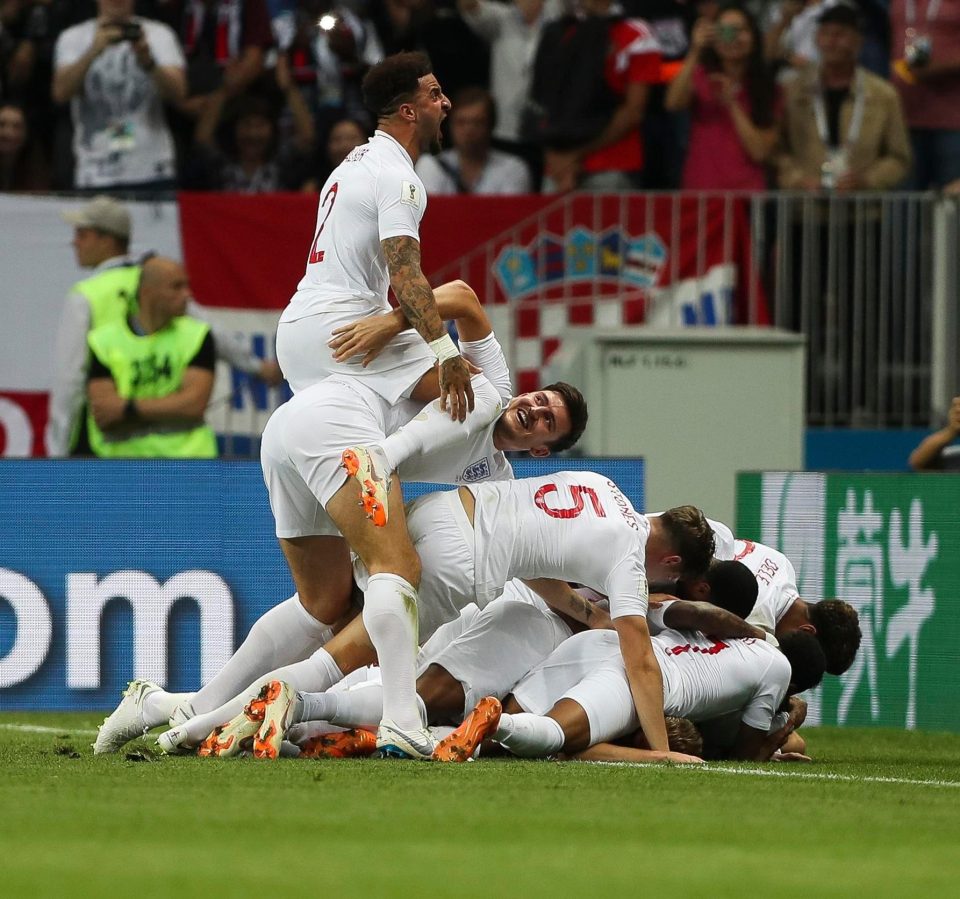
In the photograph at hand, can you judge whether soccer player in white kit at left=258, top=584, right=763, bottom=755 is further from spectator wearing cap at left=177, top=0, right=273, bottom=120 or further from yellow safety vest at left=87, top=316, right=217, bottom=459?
spectator wearing cap at left=177, top=0, right=273, bottom=120

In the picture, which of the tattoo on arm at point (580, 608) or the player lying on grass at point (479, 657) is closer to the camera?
the player lying on grass at point (479, 657)

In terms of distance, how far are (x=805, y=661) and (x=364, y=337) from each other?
2187 mm

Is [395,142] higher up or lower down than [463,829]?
higher up

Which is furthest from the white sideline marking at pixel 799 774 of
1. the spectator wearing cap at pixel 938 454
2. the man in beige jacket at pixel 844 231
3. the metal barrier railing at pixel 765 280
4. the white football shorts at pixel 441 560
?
the man in beige jacket at pixel 844 231

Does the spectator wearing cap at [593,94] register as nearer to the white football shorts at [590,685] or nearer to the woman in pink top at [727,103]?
the woman in pink top at [727,103]

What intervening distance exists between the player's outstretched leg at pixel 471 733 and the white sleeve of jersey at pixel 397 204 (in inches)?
63.6

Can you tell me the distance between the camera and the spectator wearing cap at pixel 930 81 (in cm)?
1262

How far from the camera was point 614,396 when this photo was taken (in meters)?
11.4

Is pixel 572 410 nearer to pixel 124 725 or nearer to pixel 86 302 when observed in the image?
pixel 124 725

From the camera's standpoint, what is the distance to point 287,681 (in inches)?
274

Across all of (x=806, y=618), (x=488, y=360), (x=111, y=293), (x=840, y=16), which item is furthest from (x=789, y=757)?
(x=840, y=16)

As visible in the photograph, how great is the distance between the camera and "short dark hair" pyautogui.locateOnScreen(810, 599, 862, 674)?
7848 mm

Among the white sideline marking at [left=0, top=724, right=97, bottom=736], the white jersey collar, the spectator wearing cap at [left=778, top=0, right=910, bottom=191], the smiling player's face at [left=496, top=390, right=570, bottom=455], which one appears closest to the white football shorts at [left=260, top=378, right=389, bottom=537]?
the smiling player's face at [left=496, top=390, right=570, bottom=455]

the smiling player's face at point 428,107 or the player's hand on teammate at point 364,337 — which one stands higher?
the smiling player's face at point 428,107
